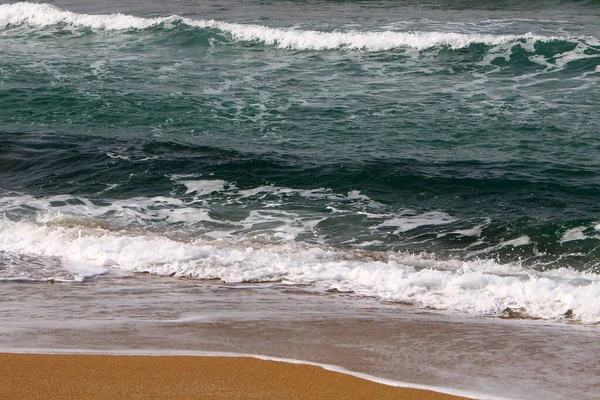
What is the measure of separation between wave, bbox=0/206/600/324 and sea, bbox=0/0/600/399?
1.6 inches

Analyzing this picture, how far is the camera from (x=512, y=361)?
7.58 meters

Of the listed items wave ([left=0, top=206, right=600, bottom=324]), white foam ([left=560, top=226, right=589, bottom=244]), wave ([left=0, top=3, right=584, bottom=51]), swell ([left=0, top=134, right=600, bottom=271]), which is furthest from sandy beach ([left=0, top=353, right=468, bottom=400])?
wave ([left=0, top=3, right=584, bottom=51])

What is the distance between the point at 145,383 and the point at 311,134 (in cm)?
1173

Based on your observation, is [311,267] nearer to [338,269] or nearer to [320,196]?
[338,269]

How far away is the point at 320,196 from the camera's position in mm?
14508

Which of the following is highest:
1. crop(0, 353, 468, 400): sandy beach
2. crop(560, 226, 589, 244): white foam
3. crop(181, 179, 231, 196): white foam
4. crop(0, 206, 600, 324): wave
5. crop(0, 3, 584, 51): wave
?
crop(0, 3, 584, 51): wave

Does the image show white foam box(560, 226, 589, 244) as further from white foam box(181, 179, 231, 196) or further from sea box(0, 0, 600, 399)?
white foam box(181, 179, 231, 196)

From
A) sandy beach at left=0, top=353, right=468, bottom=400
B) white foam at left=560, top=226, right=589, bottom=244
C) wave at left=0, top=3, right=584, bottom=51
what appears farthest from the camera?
wave at left=0, top=3, right=584, bottom=51

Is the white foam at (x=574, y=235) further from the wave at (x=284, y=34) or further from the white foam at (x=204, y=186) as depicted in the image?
the wave at (x=284, y=34)

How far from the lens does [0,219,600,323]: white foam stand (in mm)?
9523

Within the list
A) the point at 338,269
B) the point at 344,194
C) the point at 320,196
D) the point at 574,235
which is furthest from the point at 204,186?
the point at 574,235

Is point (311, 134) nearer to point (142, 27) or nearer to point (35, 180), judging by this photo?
point (35, 180)

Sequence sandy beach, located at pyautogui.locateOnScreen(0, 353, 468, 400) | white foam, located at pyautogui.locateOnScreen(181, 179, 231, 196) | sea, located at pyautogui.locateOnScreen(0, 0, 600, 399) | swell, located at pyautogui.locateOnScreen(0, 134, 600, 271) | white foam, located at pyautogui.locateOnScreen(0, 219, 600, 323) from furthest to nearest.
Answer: white foam, located at pyautogui.locateOnScreen(181, 179, 231, 196) < swell, located at pyautogui.locateOnScreen(0, 134, 600, 271) < white foam, located at pyautogui.locateOnScreen(0, 219, 600, 323) < sea, located at pyautogui.locateOnScreen(0, 0, 600, 399) < sandy beach, located at pyautogui.locateOnScreen(0, 353, 468, 400)

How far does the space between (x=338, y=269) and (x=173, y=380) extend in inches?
170
